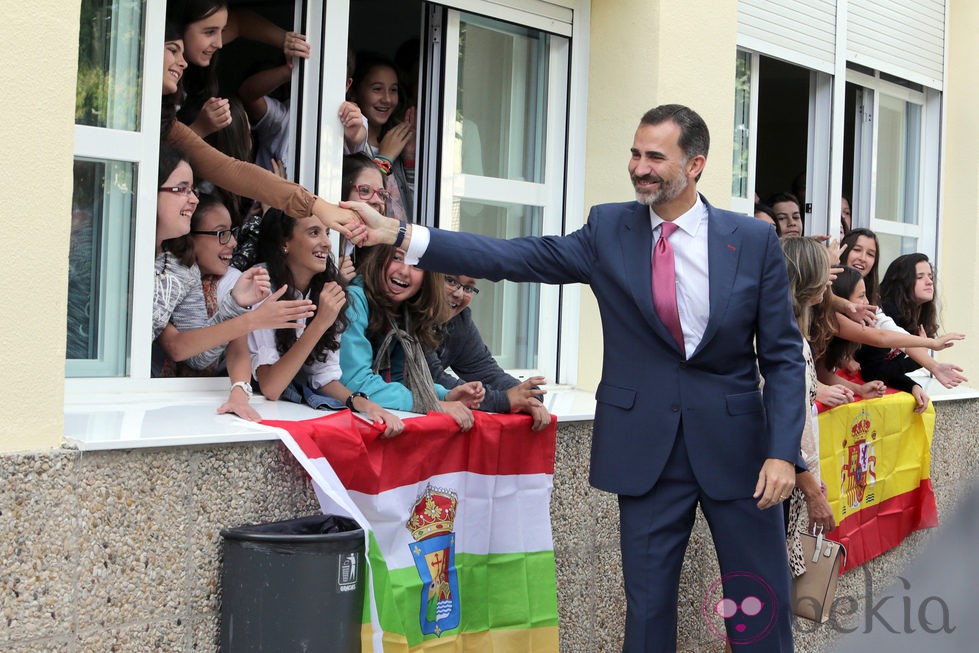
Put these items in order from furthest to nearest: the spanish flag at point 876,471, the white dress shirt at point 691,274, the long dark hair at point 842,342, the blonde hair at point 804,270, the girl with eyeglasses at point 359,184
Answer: the long dark hair at point 842,342 < the spanish flag at point 876,471 < the blonde hair at point 804,270 < the girl with eyeglasses at point 359,184 < the white dress shirt at point 691,274

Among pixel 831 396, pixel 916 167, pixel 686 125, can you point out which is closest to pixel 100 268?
pixel 686 125

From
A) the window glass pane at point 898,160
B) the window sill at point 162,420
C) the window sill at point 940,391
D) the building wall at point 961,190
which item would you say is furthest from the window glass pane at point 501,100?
the building wall at point 961,190

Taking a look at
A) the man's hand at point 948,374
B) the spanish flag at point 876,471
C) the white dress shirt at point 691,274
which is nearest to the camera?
the white dress shirt at point 691,274

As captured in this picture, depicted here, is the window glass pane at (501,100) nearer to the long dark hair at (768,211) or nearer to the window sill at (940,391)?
the long dark hair at (768,211)

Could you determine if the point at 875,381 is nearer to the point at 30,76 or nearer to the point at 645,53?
the point at 645,53

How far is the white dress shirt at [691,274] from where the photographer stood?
380 cm

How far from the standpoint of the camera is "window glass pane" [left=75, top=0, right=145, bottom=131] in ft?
13.0

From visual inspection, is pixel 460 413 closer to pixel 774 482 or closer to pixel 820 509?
pixel 774 482

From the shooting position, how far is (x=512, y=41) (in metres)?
5.61

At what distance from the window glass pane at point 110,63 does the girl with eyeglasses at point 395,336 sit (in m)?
1.00

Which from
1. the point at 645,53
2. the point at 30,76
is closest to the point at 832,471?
the point at 645,53

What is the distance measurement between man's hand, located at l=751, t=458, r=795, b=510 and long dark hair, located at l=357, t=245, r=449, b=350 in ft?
4.70

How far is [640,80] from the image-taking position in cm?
561

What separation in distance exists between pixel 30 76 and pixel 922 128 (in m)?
7.31
